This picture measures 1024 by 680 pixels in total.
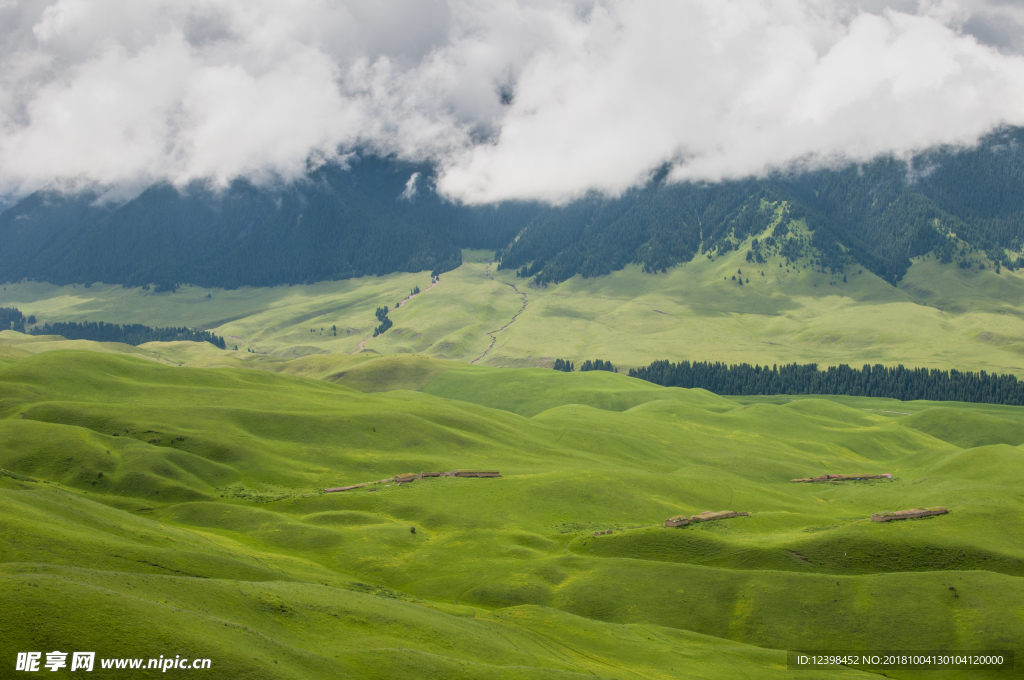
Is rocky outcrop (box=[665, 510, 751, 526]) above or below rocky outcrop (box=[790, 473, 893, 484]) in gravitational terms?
above

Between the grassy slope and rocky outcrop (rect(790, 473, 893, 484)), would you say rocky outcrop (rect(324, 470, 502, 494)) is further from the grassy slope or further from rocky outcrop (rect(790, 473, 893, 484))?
rocky outcrop (rect(790, 473, 893, 484))

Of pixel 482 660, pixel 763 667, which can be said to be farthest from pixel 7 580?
pixel 763 667

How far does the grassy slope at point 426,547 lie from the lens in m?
52.4

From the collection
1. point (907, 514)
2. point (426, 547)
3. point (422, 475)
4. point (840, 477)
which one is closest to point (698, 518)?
point (907, 514)

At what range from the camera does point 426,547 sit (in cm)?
10150

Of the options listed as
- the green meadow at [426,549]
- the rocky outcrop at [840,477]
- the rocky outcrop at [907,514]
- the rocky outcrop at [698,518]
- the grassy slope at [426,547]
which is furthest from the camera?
the rocky outcrop at [840,477]

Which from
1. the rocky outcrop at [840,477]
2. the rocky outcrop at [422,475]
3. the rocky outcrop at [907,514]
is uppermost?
the rocky outcrop at [907,514]

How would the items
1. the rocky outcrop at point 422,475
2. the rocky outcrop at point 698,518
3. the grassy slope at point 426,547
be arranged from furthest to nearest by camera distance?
the rocky outcrop at point 422,475 → the rocky outcrop at point 698,518 → the grassy slope at point 426,547

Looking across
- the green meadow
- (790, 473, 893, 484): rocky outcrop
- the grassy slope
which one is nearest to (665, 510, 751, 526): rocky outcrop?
the grassy slope

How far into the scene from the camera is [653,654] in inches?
2726

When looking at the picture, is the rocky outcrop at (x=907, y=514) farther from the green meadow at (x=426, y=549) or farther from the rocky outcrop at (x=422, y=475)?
the rocky outcrop at (x=422, y=475)

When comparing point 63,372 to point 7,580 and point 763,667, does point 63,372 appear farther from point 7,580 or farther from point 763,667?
point 763,667

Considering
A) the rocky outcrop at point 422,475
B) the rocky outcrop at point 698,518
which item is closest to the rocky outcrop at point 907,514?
the rocky outcrop at point 698,518

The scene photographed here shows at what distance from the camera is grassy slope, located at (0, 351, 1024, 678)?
52.4 meters
